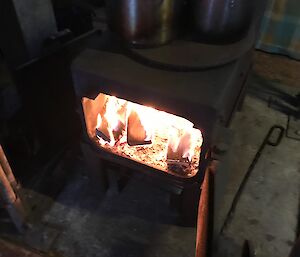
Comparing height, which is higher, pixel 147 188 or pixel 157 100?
pixel 157 100

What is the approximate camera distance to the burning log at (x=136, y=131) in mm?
1634

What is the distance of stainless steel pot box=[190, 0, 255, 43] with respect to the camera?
4.40 ft

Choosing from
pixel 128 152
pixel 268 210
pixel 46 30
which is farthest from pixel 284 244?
pixel 46 30

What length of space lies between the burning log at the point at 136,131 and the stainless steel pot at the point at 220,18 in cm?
48

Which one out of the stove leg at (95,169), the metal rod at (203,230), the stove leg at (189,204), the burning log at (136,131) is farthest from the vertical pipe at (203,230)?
the stove leg at (95,169)

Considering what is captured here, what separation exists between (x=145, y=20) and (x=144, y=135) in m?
0.56

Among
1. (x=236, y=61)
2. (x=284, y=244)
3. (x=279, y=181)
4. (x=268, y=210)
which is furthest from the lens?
(x=279, y=181)

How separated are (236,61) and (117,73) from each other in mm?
487

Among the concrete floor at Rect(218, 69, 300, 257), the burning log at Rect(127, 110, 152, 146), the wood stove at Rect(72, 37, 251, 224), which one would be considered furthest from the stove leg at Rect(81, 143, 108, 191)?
the concrete floor at Rect(218, 69, 300, 257)

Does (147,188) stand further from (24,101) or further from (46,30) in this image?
(46,30)

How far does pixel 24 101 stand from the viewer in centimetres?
170

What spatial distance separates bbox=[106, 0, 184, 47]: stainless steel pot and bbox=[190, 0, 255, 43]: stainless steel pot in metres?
0.09

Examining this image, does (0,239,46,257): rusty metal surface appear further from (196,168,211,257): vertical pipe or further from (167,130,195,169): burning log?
(196,168,211,257): vertical pipe

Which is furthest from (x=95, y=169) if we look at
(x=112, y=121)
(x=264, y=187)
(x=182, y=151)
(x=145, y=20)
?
(x=264, y=187)
